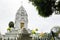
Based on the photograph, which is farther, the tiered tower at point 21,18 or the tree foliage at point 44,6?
the tiered tower at point 21,18

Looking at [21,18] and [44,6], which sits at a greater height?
[44,6]

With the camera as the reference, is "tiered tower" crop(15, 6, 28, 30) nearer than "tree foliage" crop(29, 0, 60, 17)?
No

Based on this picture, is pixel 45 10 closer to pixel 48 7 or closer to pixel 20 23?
pixel 48 7

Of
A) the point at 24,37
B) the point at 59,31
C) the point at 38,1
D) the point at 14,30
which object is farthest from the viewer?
the point at 14,30

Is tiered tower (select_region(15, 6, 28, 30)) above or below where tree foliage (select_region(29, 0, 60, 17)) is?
below

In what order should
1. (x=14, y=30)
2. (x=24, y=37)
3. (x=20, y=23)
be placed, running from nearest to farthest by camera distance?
(x=24, y=37) → (x=14, y=30) → (x=20, y=23)

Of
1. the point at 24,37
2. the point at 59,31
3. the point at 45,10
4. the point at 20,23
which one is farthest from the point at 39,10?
the point at 20,23

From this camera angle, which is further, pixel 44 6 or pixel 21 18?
pixel 21 18

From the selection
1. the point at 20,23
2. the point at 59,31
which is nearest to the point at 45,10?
the point at 59,31

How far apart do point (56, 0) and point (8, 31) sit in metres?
36.6

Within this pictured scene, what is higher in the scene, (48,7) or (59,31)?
(48,7)

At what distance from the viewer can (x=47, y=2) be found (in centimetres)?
929

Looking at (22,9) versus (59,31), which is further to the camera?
(22,9)

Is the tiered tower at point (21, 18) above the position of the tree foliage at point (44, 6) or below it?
below
